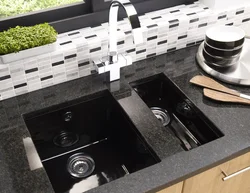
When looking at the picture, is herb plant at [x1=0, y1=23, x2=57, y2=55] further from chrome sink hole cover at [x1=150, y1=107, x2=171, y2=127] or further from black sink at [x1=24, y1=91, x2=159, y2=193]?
chrome sink hole cover at [x1=150, y1=107, x2=171, y2=127]

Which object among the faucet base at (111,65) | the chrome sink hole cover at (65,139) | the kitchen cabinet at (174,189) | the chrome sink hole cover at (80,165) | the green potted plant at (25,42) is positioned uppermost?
the green potted plant at (25,42)

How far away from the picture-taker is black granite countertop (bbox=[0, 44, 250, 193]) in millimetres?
1071

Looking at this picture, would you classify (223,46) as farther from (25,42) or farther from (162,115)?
(25,42)

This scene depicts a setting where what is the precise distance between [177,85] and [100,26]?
40 centimetres

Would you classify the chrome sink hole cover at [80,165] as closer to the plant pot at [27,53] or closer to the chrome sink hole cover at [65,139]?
the chrome sink hole cover at [65,139]

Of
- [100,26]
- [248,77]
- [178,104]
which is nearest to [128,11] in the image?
[100,26]

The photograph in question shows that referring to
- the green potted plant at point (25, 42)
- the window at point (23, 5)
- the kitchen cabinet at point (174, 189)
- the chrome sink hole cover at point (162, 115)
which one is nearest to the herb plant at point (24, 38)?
the green potted plant at point (25, 42)

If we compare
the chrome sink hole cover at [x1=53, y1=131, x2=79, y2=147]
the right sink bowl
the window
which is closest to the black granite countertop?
the right sink bowl

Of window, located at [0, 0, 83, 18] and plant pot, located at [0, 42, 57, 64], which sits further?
window, located at [0, 0, 83, 18]

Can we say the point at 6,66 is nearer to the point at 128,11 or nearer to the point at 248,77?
the point at 128,11

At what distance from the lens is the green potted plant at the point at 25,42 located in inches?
48.2

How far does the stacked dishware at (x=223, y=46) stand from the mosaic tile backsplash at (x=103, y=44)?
0.09 metres

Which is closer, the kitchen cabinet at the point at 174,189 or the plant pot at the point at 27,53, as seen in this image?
the kitchen cabinet at the point at 174,189

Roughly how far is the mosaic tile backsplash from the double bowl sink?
0.12m
